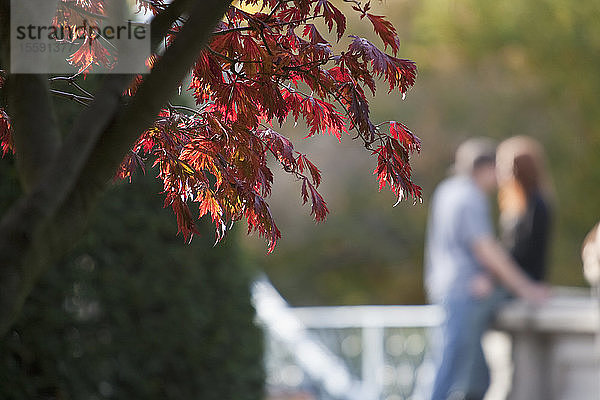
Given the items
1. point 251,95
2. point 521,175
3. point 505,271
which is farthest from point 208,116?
point 521,175

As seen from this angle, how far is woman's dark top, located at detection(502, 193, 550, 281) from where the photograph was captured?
4.52 meters

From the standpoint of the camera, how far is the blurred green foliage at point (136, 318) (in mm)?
2820

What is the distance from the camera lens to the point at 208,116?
1.53 meters

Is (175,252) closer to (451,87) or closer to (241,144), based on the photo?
(241,144)

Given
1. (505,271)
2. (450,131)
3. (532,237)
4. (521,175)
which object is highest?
(450,131)

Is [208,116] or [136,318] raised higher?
[208,116]

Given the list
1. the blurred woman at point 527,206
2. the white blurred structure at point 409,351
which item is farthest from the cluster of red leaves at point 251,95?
the blurred woman at point 527,206

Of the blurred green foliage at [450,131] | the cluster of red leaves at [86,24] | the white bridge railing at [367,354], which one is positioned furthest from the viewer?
the blurred green foliage at [450,131]

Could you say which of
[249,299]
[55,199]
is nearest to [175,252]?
[249,299]

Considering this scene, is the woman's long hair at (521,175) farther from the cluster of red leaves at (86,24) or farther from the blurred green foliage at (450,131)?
the blurred green foliage at (450,131)

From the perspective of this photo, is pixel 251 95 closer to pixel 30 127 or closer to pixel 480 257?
pixel 30 127

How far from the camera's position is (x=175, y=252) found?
313cm

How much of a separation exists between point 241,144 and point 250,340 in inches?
76.6

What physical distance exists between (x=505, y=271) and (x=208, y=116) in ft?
10.5
